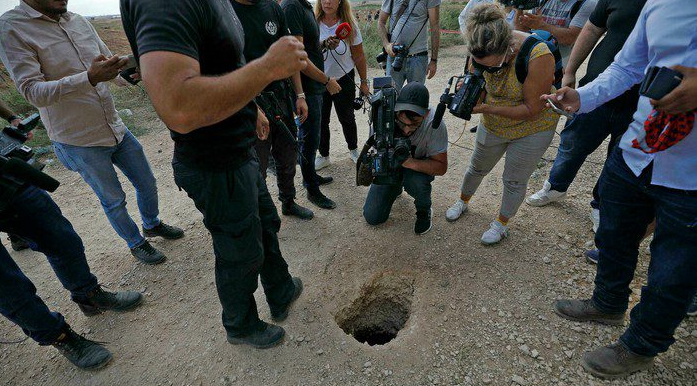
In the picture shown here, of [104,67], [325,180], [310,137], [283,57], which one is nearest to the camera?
[283,57]

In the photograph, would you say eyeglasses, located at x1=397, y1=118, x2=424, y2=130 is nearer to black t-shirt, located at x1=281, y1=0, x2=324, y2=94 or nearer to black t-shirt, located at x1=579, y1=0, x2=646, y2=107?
black t-shirt, located at x1=281, y1=0, x2=324, y2=94

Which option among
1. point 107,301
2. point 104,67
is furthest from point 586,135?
point 107,301

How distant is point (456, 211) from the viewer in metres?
3.20

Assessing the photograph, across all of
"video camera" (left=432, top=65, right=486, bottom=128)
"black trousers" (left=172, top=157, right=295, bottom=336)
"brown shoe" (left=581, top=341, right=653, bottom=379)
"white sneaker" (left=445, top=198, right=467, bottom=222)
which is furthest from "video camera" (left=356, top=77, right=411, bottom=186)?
"brown shoe" (left=581, top=341, right=653, bottom=379)

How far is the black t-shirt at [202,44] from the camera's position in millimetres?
1146

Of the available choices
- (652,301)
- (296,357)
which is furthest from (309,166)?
(652,301)

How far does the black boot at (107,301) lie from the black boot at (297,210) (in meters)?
1.47

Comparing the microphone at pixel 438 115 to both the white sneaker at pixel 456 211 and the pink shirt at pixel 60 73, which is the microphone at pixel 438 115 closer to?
the white sneaker at pixel 456 211

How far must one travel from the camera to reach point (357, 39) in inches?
146

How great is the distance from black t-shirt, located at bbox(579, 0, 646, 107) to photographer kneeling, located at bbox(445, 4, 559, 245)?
595 mm

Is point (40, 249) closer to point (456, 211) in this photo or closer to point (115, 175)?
point (115, 175)

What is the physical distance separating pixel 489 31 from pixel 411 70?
7.74 ft

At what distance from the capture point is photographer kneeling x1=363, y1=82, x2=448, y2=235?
103 inches

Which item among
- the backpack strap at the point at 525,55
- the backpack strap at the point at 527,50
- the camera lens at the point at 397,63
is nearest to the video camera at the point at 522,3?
the backpack strap at the point at 527,50
